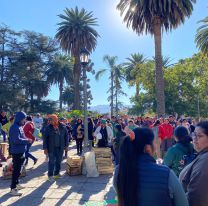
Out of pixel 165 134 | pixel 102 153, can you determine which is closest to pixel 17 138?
pixel 102 153

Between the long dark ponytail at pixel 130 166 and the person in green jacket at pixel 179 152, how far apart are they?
1.70 meters

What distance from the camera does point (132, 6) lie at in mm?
22609

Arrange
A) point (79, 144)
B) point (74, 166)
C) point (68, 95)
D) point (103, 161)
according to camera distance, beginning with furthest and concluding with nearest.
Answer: point (68, 95) < point (79, 144) < point (103, 161) < point (74, 166)

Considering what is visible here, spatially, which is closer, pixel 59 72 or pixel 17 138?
pixel 17 138

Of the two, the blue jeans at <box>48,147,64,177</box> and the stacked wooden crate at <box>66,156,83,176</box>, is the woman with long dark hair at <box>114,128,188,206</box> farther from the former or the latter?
the stacked wooden crate at <box>66,156,83,176</box>

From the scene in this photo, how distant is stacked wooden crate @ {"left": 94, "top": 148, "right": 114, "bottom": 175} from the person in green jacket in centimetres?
454

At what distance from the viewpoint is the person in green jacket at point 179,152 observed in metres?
3.76

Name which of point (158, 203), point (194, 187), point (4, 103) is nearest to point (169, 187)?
point (158, 203)

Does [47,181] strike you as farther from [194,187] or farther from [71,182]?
[194,187]

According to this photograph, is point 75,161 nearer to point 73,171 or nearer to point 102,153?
Answer: point 73,171

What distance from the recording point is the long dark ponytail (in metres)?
2.09

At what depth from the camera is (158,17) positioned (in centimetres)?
2158

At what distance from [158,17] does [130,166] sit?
68.6 ft

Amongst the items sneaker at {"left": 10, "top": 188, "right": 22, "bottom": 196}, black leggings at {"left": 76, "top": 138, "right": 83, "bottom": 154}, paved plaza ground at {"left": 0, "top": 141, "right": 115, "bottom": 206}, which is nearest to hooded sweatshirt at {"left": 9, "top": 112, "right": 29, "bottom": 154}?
sneaker at {"left": 10, "top": 188, "right": 22, "bottom": 196}
